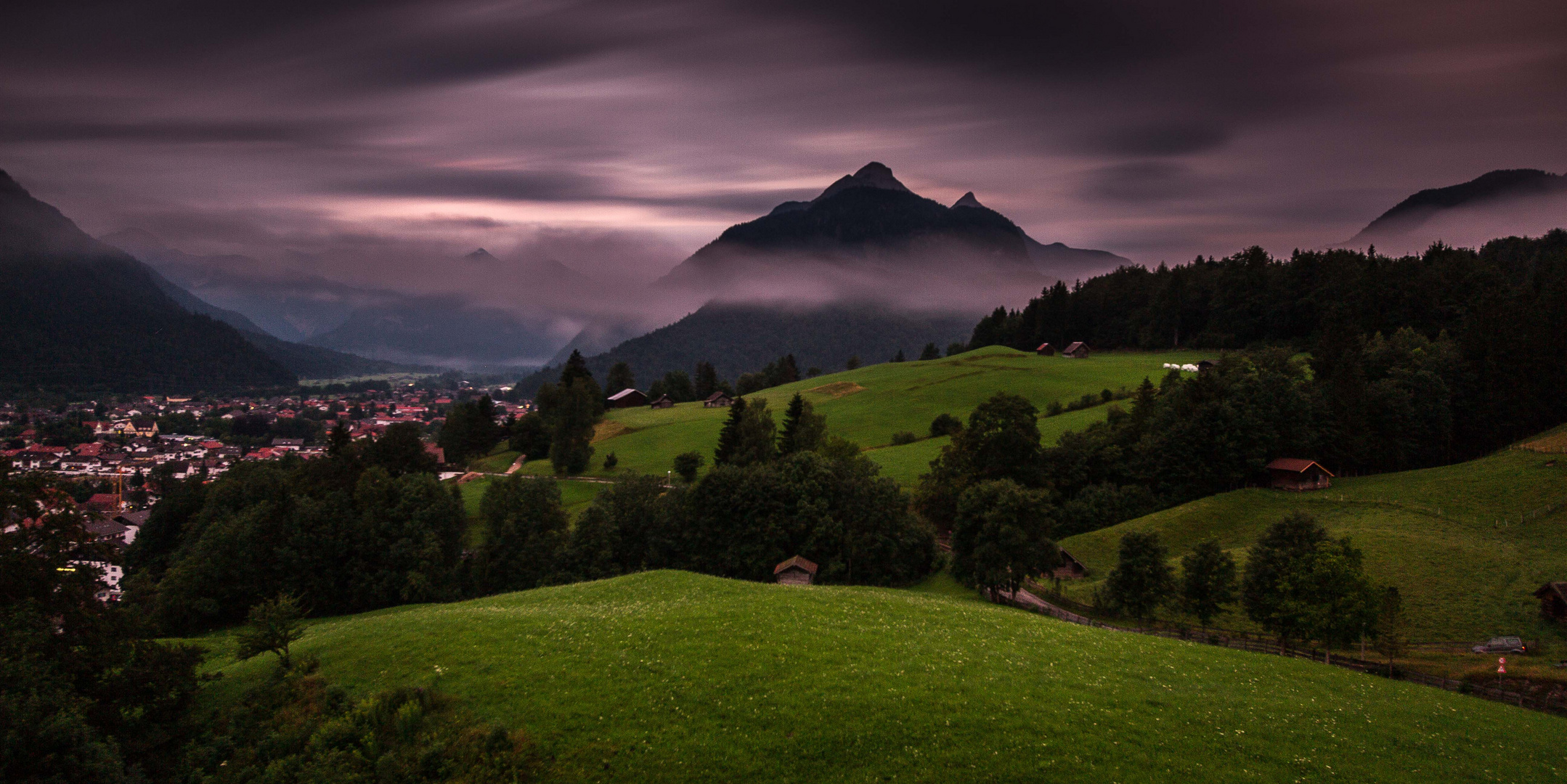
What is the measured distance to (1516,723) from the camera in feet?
72.2

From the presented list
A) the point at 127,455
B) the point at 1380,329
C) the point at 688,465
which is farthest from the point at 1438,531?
the point at 127,455

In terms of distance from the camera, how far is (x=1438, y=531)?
48844mm

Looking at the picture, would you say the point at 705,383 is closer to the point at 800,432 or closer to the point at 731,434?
the point at 731,434

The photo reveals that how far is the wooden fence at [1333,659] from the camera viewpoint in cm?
2767

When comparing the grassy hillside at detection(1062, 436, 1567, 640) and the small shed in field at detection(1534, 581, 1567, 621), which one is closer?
the small shed in field at detection(1534, 581, 1567, 621)

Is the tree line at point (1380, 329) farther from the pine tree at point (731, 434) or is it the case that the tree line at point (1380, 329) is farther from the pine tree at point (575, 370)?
the pine tree at point (575, 370)

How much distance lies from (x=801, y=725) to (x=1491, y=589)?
46497mm

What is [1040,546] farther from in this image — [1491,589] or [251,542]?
[251,542]

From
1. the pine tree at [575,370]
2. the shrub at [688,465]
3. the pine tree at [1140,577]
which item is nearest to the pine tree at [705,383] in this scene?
the pine tree at [575,370]

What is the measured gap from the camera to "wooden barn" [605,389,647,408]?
14025 cm

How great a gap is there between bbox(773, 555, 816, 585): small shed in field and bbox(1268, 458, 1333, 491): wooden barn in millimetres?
45532

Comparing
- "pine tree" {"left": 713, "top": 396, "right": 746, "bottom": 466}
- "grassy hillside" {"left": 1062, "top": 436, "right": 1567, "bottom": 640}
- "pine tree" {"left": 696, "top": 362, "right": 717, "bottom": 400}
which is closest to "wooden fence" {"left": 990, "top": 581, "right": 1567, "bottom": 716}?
"grassy hillside" {"left": 1062, "top": 436, "right": 1567, "bottom": 640}

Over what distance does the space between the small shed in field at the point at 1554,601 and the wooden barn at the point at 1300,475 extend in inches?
1023

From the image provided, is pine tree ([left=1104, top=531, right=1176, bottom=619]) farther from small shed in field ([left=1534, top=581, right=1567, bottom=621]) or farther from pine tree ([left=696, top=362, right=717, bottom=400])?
pine tree ([left=696, top=362, right=717, bottom=400])
